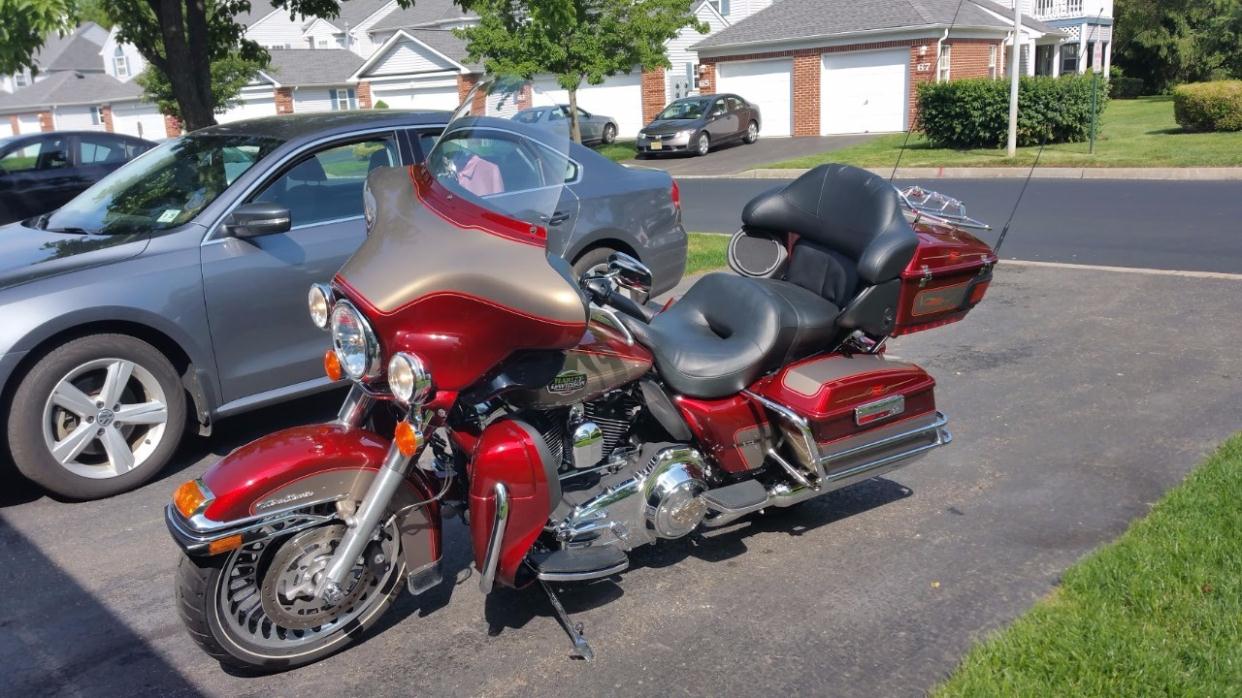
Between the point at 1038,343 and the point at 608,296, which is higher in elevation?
the point at 608,296

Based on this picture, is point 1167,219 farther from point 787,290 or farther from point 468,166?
point 468,166

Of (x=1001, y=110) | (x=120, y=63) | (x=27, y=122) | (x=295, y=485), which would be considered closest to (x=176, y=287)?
(x=295, y=485)

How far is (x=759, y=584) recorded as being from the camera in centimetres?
425

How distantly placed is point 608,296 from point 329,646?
167cm

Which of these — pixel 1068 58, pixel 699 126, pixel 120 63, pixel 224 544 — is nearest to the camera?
pixel 224 544

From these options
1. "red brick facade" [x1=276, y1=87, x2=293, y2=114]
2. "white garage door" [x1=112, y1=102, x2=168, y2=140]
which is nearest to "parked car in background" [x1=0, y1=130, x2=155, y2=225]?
"red brick facade" [x1=276, y1=87, x2=293, y2=114]

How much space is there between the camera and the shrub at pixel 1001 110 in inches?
853

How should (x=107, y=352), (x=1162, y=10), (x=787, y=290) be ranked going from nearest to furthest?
(x=787, y=290) < (x=107, y=352) < (x=1162, y=10)

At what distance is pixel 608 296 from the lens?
414cm

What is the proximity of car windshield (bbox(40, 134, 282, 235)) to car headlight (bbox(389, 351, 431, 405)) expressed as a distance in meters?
3.04

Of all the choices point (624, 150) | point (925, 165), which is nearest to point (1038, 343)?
point (925, 165)

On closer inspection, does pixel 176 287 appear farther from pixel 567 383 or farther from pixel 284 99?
pixel 284 99

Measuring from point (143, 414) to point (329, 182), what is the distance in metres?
1.70

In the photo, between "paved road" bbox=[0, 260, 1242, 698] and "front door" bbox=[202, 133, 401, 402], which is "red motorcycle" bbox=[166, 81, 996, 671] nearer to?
"paved road" bbox=[0, 260, 1242, 698]
